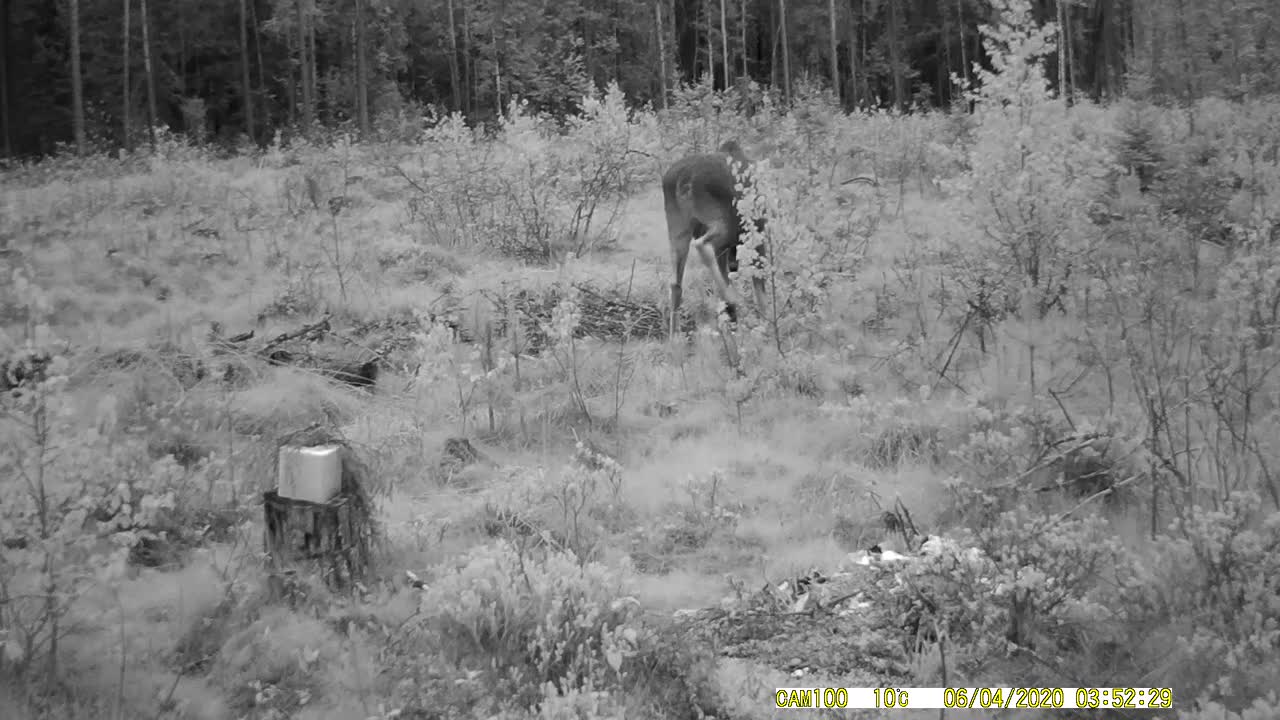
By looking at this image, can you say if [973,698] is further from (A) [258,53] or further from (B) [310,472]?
(A) [258,53]

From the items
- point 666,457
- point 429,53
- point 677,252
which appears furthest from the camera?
point 429,53

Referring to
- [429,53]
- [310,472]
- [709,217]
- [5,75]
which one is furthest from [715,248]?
[429,53]

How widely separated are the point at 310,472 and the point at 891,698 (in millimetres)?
2272

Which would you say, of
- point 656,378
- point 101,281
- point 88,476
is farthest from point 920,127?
point 88,476

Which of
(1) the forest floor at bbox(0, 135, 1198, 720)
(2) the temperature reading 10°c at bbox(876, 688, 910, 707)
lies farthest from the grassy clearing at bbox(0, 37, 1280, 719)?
(2) the temperature reading 10°c at bbox(876, 688, 910, 707)

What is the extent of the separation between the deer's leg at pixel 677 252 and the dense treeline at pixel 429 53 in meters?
18.6

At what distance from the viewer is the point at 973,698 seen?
301 centimetres

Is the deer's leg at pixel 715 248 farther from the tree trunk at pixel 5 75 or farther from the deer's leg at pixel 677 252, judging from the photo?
the tree trunk at pixel 5 75

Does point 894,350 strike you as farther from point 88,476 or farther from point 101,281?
point 101,281

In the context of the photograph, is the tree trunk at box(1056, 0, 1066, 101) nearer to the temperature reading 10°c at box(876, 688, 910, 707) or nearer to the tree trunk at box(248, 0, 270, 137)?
the temperature reading 10°c at box(876, 688, 910, 707)

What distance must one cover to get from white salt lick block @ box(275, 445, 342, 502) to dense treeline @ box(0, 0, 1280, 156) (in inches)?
844

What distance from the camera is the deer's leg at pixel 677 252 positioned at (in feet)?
25.0

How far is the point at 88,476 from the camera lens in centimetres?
342

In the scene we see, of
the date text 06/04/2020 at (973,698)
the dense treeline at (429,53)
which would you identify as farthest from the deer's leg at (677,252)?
the dense treeline at (429,53)
